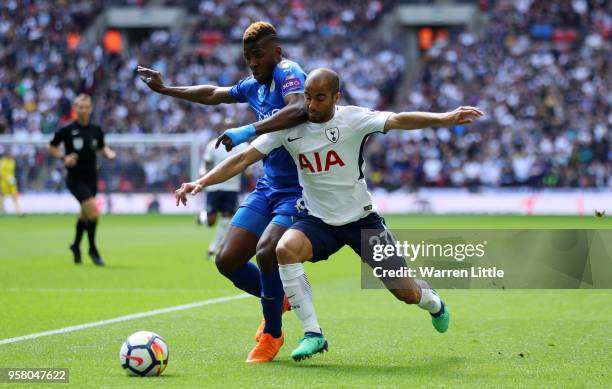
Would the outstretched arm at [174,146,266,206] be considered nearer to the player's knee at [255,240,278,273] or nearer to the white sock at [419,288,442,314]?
the player's knee at [255,240,278,273]

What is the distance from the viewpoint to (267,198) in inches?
320

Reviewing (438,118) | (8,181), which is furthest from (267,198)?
(8,181)

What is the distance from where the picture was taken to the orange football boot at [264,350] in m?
7.52

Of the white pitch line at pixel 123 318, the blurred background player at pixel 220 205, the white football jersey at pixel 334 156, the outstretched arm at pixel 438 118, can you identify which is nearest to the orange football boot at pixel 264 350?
the white football jersey at pixel 334 156

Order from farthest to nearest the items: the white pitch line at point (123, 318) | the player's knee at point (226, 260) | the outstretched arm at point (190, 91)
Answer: the outstretched arm at point (190, 91) < the white pitch line at point (123, 318) < the player's knee at point (226, 260)

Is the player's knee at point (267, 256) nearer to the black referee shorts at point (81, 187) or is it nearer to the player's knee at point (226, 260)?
the player's knee at point (226, 260)

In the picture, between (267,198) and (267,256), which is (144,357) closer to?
(267,256)

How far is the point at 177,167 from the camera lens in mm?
32938

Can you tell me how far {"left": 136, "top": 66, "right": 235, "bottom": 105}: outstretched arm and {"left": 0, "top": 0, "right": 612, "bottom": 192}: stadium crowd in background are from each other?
23.5m

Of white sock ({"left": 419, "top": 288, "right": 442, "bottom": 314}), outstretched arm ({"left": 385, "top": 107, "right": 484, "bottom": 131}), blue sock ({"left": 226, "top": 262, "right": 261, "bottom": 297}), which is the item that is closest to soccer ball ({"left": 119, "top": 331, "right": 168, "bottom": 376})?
blue sock ({"left": 226, "top": 262, "right": 261, "bottom": 297})

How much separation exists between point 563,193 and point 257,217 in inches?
964

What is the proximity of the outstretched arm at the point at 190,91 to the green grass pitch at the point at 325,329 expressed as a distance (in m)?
1.97

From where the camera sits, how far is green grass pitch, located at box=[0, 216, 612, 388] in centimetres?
687

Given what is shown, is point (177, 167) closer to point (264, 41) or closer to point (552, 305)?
point (552, 305)
